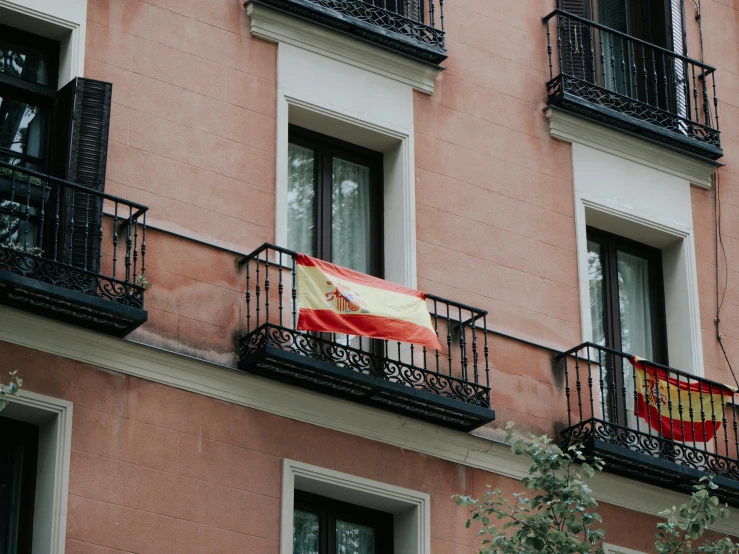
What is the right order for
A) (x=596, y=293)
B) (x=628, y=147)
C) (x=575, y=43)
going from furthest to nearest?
(x=575, y=43), (x=628, y=147), (x=596, y=293)

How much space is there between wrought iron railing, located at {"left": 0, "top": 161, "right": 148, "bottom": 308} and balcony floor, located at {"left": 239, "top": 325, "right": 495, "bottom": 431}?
1.47m

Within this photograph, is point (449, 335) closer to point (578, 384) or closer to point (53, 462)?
point (578, 384)

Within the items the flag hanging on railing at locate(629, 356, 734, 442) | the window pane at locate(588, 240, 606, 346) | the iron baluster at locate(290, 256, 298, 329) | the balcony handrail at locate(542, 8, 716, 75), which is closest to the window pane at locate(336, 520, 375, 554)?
the iron baluster at locate(290, 256, 298, 329)

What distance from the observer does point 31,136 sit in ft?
63.2

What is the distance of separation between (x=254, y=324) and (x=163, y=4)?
3735 mm

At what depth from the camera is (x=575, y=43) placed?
23.6 m

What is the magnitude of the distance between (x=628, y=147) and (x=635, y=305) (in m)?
1.99

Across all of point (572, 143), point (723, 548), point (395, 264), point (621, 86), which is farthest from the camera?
point (621, 86)

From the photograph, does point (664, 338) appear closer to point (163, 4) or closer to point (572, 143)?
point (572, 143)

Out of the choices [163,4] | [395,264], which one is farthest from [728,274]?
[163,4]

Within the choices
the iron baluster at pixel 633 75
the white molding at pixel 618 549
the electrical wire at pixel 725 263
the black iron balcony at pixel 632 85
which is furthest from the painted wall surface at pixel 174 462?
the iron baluster at pixel 633 75

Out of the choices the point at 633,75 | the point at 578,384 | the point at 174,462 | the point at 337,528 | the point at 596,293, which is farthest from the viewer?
the point at 633,75

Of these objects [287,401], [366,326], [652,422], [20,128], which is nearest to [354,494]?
[287,401]

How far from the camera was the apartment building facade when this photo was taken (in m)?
17.8
